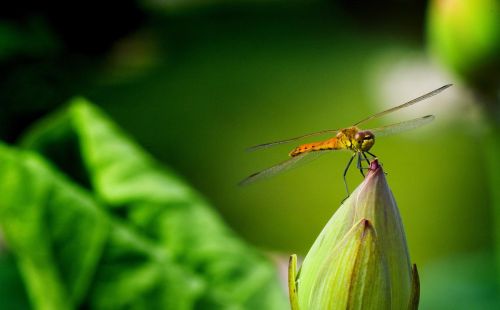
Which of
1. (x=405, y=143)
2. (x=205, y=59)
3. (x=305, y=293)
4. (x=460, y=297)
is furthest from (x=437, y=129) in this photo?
(x=305, y=293)

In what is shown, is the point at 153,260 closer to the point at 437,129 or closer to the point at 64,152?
the point at 64,152

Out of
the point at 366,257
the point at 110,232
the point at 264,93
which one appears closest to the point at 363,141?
the point at 366,257

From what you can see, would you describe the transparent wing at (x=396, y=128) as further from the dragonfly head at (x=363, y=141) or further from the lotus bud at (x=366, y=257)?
the lotus bud at (x=366, y=257)

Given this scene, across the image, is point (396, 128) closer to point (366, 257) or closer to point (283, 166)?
point (283, 166)

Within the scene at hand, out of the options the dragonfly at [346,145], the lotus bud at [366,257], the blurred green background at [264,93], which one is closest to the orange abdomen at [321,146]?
the dragonfly at [346,145]

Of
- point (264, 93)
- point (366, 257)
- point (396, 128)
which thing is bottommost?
point (366, 257)
